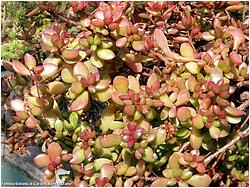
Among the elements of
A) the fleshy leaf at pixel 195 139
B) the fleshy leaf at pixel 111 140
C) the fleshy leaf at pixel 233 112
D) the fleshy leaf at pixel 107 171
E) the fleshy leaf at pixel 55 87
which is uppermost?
the fleshy leaf at pixel 55 87

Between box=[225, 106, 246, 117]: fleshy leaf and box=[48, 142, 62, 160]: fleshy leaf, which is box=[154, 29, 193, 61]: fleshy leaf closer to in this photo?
box=[225, 106, 246, 117]: fleshy leaf

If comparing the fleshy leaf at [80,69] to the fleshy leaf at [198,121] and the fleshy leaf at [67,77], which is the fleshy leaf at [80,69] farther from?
the fleshy leaf at [198,121]

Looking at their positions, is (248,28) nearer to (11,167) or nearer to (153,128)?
(153,128)

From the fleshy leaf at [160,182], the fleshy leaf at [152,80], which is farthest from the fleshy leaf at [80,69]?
the fleshy leaf at [160,182]

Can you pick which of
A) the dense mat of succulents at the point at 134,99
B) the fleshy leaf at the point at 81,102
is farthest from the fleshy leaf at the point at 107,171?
the fleshy leaf at the point at 81,102

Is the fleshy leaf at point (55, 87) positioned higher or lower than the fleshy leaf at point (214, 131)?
higher

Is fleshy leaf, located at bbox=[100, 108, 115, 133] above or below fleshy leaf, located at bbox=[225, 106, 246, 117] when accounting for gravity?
below

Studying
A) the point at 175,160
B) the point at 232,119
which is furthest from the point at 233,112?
the point at 175,160

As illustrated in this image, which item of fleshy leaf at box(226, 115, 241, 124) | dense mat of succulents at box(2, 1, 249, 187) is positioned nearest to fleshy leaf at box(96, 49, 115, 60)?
dense mat of succulents at box(2, 1, 249, 187)

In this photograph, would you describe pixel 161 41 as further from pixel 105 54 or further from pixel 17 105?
pixel 17 105
